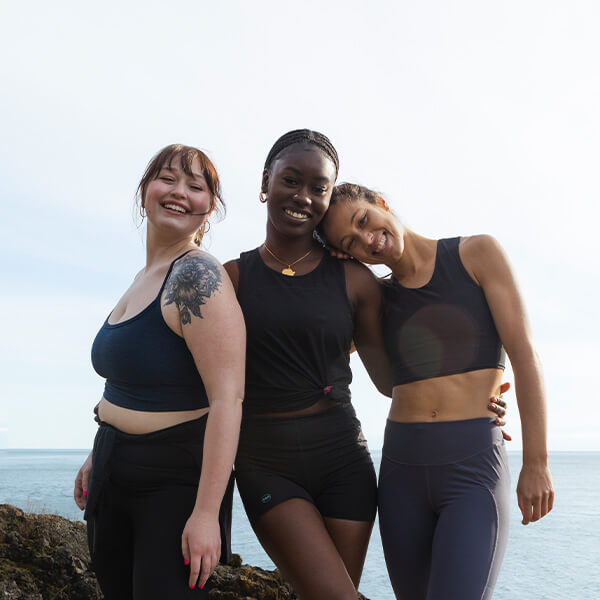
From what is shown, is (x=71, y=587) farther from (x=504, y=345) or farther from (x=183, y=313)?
(x=504, y=345)

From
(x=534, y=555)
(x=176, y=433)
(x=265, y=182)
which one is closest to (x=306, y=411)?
(x=176, y=433)

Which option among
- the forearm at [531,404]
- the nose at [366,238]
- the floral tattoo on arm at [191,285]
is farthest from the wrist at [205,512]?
the nose at [366,238]

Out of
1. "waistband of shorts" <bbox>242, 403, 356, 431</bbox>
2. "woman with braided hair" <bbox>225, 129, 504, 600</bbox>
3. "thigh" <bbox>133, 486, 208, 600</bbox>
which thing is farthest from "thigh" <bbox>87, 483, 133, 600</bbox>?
"waistband of shorts" <bbox>242, 403, 356, 431</bbox>

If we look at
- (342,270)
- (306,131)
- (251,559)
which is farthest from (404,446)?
(251,559)

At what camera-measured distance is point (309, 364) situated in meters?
3.09

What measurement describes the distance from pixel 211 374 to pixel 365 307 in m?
1.11

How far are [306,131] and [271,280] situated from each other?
845 mm

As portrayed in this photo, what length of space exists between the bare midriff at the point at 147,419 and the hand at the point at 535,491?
146cm

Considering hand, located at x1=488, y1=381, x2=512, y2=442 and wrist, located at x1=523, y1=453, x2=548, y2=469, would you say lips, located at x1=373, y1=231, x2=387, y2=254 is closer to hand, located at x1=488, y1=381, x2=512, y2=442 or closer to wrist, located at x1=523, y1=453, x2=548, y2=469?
hand, located at x1=488, y1=381, x2=512, y2=442

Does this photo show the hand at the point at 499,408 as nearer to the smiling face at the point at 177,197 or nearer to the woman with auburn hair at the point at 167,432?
the woman with auburn hair at the point at 167,432

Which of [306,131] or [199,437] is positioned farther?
[306,131]

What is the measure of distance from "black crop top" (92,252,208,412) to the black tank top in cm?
54

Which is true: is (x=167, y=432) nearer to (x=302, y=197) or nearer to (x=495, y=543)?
(x=302, y=197)

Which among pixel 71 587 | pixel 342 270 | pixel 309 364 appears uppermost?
pixel 342 270
